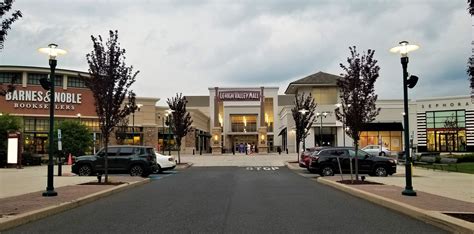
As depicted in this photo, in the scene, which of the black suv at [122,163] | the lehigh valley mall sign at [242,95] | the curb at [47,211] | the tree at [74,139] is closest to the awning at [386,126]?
the lehigh valley mall sign at [242,95]

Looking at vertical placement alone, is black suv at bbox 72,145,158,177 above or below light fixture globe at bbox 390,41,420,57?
below

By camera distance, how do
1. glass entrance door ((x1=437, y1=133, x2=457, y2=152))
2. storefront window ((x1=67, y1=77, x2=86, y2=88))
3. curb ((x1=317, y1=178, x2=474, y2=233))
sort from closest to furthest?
1. curb ((x1=317, y1=178, x2=474, y2=233))
2. storefront window ((x1=67, y1=77, x2=86, y2=88))
3. glass entrance door ((x1=437, y1=133, x2=457, y2=152))

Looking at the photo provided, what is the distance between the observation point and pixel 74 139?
46.2 metres

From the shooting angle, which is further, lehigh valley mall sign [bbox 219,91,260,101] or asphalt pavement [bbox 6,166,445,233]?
lehigh valley mall sign [bbox 219,91,260,101]

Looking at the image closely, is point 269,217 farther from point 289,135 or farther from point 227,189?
point 289,135

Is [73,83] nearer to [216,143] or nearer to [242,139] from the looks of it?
[216,143]

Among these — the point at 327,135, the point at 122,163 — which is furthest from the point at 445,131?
the point at 122,163

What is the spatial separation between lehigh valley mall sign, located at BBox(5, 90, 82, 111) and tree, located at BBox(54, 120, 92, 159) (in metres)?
19.0

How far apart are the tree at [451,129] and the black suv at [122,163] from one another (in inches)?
1969

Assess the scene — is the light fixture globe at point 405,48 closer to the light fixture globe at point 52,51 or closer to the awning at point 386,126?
the light fixture globe at point 52,51

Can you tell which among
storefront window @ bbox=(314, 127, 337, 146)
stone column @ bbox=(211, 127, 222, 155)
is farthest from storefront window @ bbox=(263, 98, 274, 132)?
storefront window @ bbox=(314, 127, 337, 146)

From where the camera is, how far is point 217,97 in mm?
87625

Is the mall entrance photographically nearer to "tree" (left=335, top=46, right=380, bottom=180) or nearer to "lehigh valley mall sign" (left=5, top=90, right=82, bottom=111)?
"lehigh valley mall sign" (left=5, top=90, right=82, bottom=111)

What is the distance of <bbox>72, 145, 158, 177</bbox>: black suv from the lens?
83.0 feet
